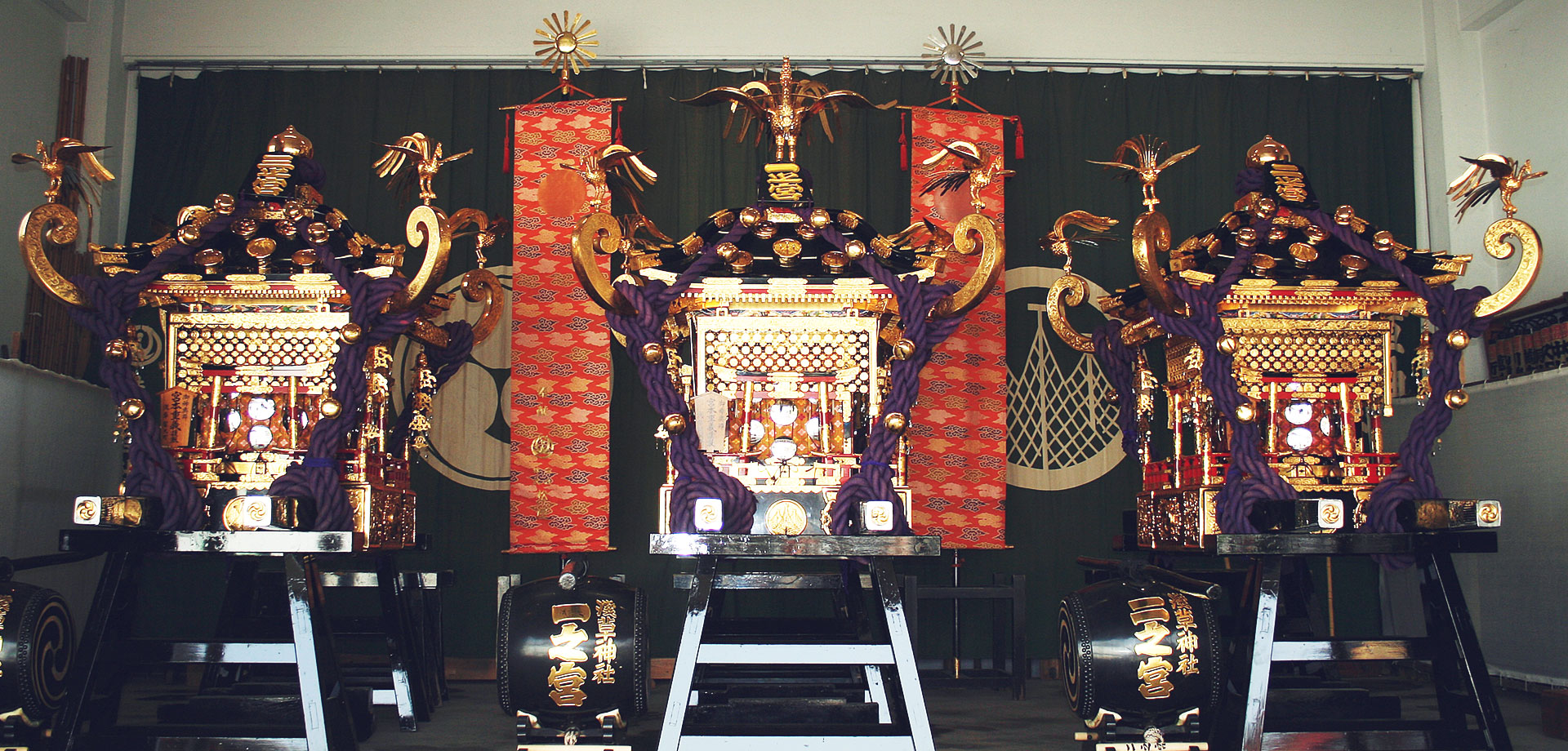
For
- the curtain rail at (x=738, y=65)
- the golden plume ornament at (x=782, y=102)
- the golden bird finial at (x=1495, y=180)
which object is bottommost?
the golden bird finial at (x=1495, y=180)

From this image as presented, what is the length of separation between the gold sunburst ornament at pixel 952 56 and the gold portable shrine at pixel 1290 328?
200 centimetres

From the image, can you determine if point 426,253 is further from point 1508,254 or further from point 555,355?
point 1508,254

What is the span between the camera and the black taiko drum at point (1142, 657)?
3.73 meters

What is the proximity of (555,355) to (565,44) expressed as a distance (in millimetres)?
1807

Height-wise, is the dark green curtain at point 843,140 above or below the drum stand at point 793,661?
above

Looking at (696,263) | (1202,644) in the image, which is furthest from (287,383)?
(1202,644)

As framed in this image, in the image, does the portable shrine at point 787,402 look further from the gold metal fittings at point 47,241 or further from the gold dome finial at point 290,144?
the gold metal fittings at point 47,241

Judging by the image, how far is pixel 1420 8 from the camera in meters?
6.73

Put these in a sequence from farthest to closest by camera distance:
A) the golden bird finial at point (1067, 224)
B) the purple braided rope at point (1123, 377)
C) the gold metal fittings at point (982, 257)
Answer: the purple braided rope at point (1123, 377)
the golden bird finial at point (1067, 224)
the gold metal fittings at point (982, 257)

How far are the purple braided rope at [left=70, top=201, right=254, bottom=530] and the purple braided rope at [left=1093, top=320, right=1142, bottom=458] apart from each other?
3.91 m

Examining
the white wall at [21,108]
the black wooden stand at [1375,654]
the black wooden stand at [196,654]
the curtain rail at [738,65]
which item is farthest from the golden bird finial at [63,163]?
the black wooden stand at [1375,654]

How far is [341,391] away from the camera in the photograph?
421 centimetres

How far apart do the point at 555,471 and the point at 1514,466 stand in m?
4.91

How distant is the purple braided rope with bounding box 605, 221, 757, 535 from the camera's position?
3.86m
